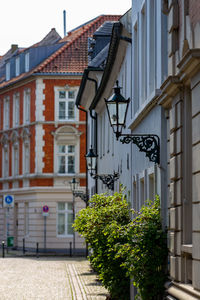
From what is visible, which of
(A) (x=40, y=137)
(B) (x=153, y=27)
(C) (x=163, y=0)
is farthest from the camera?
(A) (x=40, y=137)

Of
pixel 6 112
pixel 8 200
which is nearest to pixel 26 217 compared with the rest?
pixel 6 112

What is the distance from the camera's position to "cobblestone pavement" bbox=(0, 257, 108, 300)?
20.4 meters

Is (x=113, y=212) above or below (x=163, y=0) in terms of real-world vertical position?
below

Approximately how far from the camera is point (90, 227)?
735 inches

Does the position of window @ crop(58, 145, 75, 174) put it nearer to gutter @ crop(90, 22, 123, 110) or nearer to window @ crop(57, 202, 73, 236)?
window @ crop(57, 202, 73, 236)

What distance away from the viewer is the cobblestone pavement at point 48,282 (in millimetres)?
20406

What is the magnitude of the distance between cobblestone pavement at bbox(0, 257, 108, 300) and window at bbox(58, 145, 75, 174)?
13.2 m

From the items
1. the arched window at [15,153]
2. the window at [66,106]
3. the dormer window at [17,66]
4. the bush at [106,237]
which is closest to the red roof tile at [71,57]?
the window at [66,106]

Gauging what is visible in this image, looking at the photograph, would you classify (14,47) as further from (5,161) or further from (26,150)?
(26,150)

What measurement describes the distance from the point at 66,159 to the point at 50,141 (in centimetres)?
135

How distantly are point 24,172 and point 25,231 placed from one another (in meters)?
3.39

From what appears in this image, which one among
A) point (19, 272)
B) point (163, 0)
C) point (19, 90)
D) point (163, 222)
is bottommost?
point (19, 272)

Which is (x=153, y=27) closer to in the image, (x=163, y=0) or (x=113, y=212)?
(x=163, y=0)

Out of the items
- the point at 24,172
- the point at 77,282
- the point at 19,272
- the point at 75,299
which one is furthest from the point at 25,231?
the point at 75,299
